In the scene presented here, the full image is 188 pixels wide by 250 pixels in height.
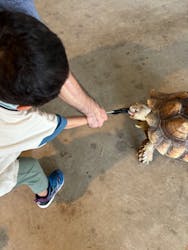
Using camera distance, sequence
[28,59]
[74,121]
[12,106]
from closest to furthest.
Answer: [28,59], [12,106], [74,121]

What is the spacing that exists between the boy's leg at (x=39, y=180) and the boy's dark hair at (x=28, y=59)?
0.49 metres

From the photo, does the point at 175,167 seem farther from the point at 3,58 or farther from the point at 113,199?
the point at 3,58

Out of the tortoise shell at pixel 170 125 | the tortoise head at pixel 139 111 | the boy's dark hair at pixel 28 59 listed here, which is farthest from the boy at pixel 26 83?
the tortoise shell at pixel 170 125

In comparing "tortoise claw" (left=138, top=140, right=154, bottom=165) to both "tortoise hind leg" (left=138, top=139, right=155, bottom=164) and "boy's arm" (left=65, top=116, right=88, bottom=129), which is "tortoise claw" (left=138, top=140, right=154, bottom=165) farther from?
"boy's arm" (left=65, top=116, right=88, bottom=129)

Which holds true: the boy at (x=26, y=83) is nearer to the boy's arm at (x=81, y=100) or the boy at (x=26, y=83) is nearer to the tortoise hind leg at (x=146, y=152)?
the boy's arm at (x=81, y=100)

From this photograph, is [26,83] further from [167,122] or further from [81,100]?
[167,122]

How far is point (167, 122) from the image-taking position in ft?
4.72

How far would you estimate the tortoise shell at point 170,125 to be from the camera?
4.61 ft

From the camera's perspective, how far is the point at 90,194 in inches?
62.5

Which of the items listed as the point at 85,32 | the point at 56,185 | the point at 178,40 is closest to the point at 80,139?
the point at 56,185

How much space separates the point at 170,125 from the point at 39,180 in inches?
26.1

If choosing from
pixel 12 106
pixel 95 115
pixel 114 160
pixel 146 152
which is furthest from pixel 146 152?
pixel 12 106

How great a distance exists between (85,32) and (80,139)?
2.71 ft

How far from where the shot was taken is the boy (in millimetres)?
A: 853
